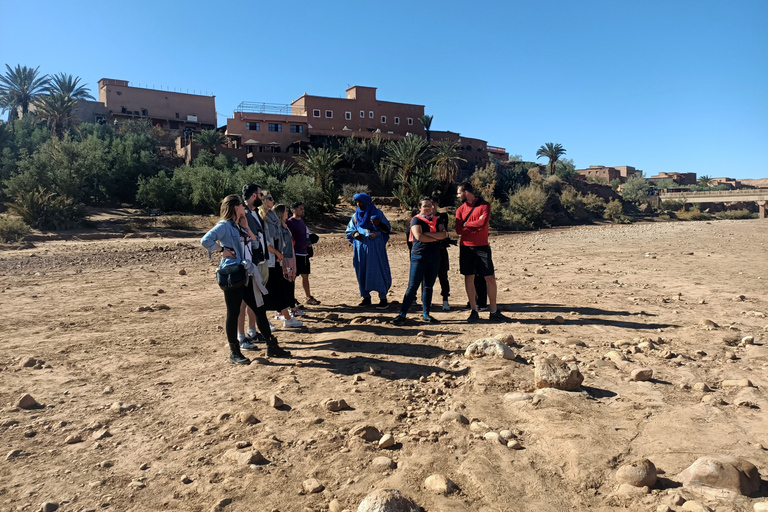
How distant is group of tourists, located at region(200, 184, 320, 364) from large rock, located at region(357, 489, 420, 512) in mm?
2673

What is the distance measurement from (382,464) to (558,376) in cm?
173

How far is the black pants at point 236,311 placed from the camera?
4.76 meters

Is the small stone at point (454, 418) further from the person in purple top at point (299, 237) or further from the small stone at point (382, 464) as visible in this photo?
the person in purple top at point (299, 237)

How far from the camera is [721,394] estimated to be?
383 centimetres

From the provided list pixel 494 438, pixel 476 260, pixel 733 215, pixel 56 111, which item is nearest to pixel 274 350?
pixel 494 438

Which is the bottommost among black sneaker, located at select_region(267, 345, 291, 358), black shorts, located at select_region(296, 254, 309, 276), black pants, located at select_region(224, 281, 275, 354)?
black sneaker, located at select_region(267, 345, 291, 358)

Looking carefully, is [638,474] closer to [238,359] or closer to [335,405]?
[335,405]

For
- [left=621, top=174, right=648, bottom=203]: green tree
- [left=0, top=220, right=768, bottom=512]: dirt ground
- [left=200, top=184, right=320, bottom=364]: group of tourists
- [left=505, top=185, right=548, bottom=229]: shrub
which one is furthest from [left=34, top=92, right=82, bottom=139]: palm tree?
[left=621, top=174, right=648, bottom=203]: green tree

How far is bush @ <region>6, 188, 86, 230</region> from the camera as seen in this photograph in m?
19.2

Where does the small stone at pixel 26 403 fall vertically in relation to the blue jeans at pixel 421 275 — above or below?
below

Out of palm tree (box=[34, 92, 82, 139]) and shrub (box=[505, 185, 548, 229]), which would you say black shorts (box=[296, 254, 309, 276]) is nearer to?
shrub (box=[505, 185, 548, 229])

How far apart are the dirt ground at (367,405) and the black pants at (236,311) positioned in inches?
10.3

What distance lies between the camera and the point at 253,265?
4879 millimetres

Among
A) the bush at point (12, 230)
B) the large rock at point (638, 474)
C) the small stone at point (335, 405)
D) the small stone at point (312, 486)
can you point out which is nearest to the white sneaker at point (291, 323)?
the small stone at point (335, 405)
